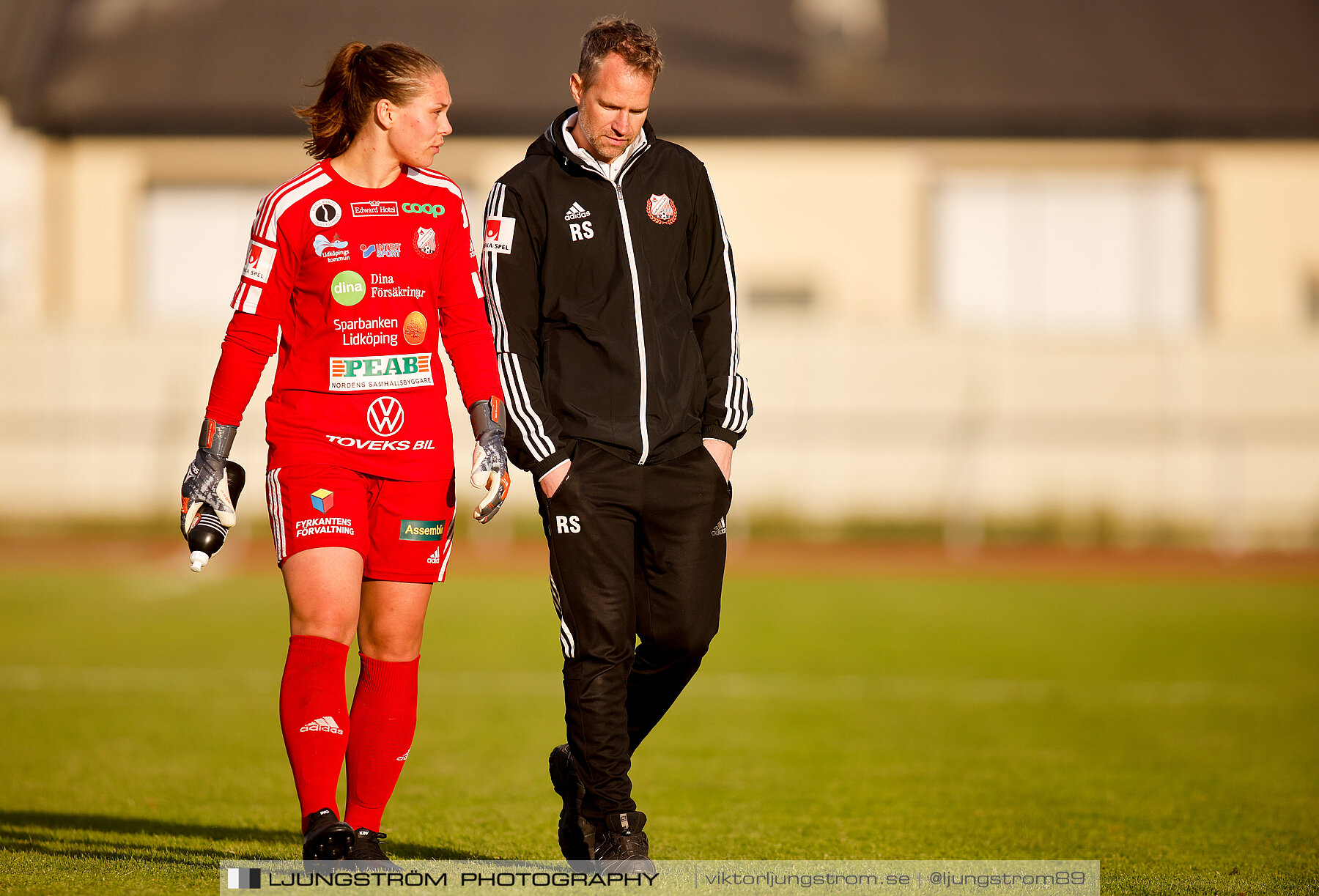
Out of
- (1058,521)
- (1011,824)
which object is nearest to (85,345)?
(1058,521)

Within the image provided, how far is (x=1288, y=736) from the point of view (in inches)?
317

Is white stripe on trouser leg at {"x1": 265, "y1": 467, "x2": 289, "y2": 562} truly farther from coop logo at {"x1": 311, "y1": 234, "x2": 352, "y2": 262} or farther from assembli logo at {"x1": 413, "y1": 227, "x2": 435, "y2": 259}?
assembli logo at {"x1": 413, "y1": 227, "x2": 435, "y2": 259}

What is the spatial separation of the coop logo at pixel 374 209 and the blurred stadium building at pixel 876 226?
16016 millimetres

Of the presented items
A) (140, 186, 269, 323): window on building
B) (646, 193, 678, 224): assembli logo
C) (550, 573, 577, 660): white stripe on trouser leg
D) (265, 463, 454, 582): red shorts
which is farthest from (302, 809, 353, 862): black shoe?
(140, 186, 269, 323): window on building

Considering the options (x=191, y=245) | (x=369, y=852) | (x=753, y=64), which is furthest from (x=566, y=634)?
(x=753, y=64)

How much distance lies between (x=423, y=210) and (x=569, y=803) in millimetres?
1788

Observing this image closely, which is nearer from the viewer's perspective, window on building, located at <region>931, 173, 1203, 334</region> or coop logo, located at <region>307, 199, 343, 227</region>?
coop logo, located at <region>307, 199, 343, 227</region>

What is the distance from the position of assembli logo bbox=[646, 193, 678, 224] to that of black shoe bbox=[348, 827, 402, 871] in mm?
1922

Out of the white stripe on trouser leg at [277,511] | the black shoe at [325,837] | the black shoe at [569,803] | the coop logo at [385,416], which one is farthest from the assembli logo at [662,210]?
the black shoe at [325,837]

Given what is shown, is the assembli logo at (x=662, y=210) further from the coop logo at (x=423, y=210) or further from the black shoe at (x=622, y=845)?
the black shoe at (x=622, y=845)

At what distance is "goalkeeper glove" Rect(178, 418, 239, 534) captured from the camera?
14.7ft

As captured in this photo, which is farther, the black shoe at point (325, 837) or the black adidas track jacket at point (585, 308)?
the black adidas track jacket at point (585, 308)

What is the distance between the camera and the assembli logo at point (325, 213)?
4.43 meters

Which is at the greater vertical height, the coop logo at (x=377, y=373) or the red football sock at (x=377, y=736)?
the coop logo at (x=377, y=373)
